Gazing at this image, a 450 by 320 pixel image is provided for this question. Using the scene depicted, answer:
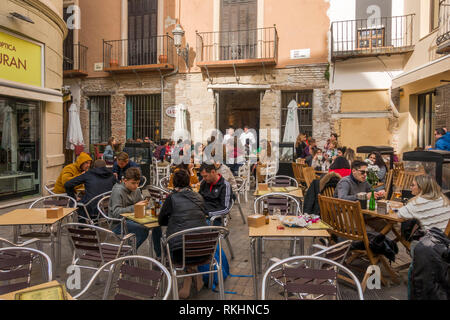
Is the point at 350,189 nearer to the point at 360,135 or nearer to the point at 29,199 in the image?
the point at 29,199

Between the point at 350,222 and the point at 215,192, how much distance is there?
177 cm

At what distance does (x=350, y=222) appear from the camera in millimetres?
3873

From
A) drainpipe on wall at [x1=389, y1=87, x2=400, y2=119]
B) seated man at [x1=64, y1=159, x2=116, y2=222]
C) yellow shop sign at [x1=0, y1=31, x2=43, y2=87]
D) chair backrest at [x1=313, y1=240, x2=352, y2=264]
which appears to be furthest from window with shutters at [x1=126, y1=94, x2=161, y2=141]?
chair backrest at [x1=313, y1=240, x2=352, y2=264]

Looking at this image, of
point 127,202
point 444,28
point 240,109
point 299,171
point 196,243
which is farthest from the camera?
point 240,109

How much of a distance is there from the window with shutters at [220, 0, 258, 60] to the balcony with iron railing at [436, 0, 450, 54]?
6473 mm

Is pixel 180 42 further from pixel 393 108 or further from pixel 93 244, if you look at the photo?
pixel 93 244

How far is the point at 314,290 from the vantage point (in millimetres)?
2393

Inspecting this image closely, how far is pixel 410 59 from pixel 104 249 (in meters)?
11.7

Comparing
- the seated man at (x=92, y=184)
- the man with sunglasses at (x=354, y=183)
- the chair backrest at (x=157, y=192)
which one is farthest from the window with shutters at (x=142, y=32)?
the man with sunglasses at (x=354, y=183)

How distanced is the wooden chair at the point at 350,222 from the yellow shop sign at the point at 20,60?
7301 mm

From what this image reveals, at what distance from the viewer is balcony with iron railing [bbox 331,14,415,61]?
39.2 feet

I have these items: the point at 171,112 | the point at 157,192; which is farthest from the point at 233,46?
the point at 157,192

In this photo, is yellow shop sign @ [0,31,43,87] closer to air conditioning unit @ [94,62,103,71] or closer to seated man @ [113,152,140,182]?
seated man @ [113,152,140,182]
